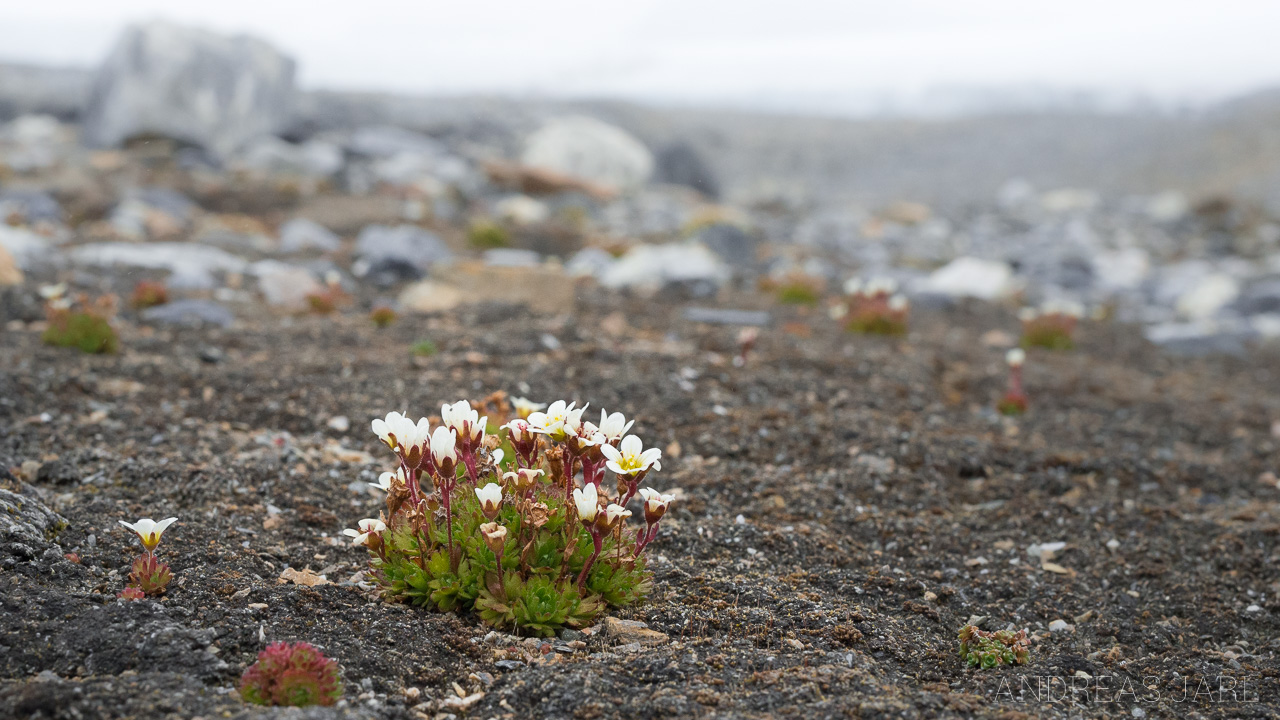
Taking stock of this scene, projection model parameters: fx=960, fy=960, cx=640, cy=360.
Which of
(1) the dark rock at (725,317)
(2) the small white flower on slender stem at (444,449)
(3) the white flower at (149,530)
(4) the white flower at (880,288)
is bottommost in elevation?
(1) the dark rock at (725,317)

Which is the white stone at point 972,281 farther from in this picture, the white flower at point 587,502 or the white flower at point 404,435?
the white flower at point 404,435

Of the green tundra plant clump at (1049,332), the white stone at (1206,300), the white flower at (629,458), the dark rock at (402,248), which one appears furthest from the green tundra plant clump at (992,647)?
the white stone at (1206,300)

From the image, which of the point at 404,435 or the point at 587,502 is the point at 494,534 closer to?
the point at 587,502

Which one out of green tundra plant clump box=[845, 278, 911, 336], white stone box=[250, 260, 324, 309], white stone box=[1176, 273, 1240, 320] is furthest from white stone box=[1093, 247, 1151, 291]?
white stone box=[250, 260, 324, 309]

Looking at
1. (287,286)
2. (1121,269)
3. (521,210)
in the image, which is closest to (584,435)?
(287,286)

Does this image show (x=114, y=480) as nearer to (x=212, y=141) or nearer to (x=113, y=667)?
(x=113, y=667)

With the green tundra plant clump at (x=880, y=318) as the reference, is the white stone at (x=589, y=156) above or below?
above
